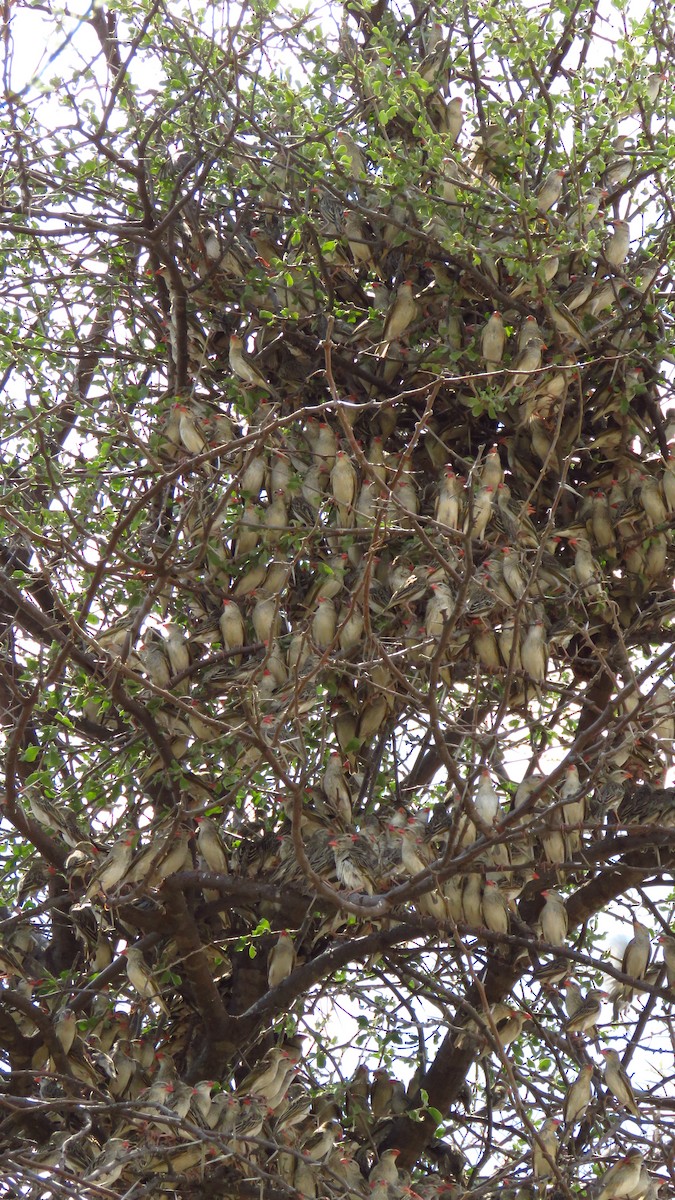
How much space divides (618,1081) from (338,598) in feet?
5.83

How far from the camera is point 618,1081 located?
4.46 meters

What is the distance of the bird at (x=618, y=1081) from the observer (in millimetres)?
4438

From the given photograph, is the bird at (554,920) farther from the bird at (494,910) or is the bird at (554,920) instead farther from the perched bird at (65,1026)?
the perched bird at (65,1026)

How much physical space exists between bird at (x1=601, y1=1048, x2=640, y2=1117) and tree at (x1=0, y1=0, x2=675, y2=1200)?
1.9 inches

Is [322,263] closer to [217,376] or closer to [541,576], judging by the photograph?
[217,376]

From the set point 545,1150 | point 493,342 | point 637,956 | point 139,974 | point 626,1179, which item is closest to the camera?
point 545,1150

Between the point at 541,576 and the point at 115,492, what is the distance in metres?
1.53

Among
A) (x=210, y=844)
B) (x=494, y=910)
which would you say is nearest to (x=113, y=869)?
(x=210, y=844)

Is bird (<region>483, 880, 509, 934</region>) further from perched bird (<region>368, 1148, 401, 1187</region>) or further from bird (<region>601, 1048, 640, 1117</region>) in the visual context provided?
perched bird (<region>368, 1148, 401, 1187</region>)

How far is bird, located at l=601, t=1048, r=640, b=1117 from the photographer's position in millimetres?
4438

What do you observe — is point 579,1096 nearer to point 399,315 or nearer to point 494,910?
point 494,910

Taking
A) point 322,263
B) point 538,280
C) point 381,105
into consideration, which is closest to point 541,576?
point 538,280

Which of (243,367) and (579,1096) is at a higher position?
(243,367)

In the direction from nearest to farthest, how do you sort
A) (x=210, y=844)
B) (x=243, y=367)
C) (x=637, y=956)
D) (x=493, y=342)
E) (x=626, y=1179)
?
(x=626, y=1179)
(x=210, y=844)
(x=493, y=342)
(x=637, y=956)
(x=243, y=367)
